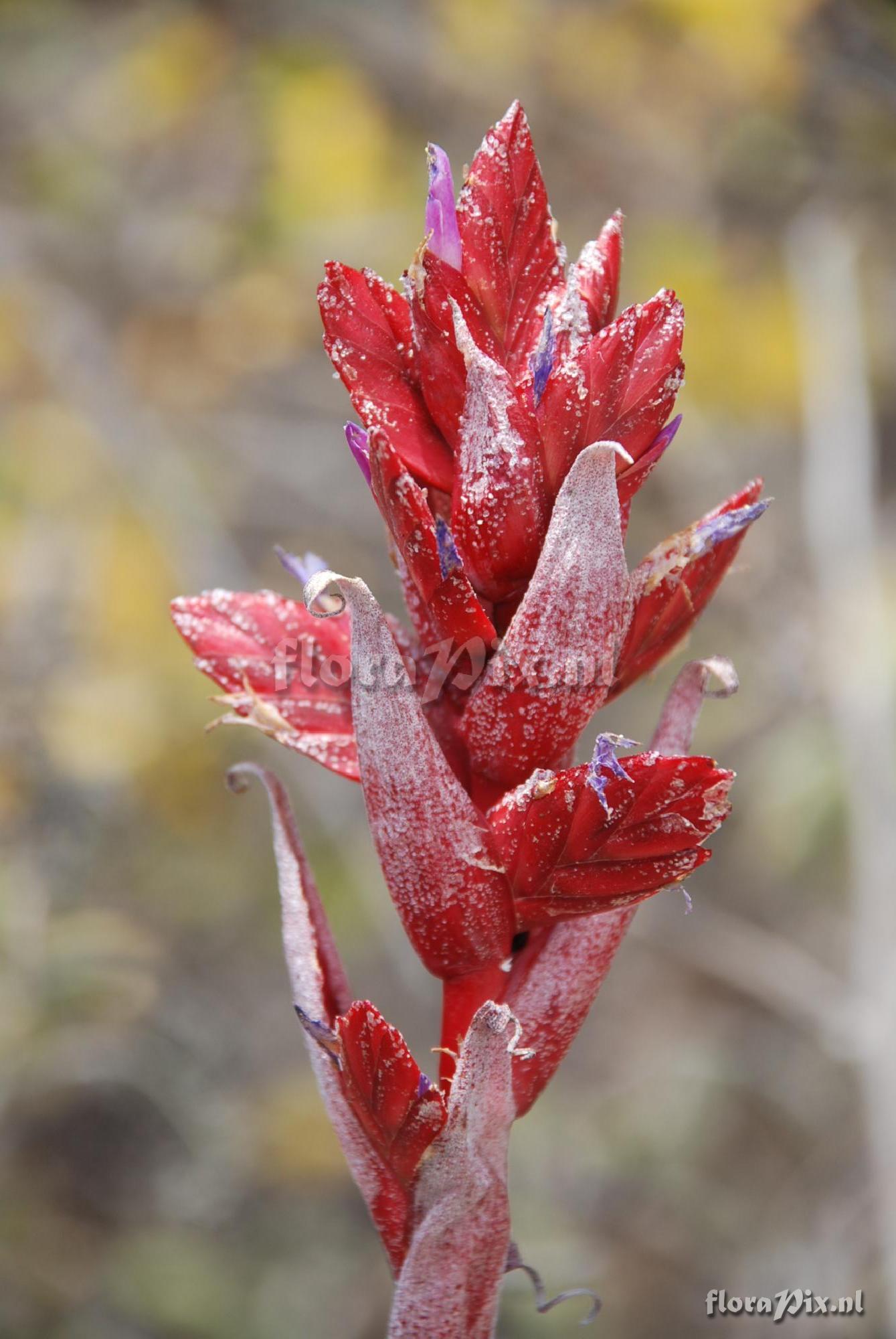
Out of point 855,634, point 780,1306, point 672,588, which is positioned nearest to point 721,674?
point 672,588

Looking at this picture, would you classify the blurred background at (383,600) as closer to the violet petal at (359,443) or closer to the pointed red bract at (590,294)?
the pointed red bract at (590,294)

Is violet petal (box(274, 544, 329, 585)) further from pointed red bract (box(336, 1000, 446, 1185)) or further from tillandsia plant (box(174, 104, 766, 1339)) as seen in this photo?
pointed red bract (box(336, 1000, 446, 1185))

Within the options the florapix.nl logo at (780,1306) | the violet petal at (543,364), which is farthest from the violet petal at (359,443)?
the florapix.nl logo at (780,1306)

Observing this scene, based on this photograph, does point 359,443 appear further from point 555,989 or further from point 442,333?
point 555,989

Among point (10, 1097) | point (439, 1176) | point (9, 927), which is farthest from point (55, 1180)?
point (439, 1176)

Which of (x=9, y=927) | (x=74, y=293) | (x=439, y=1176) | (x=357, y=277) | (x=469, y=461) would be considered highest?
(x=74, y=293)

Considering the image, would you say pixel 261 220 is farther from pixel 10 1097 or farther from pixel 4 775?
pixel 10 1097
